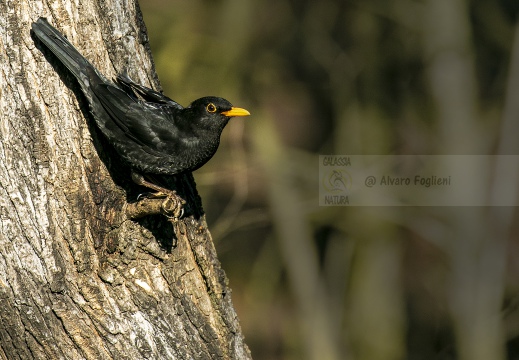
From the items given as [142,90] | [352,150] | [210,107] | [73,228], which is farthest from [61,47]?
[352,150]

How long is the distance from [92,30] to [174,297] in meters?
1.52

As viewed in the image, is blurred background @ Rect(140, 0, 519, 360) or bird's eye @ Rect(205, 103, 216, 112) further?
blurred background @ Rect(140, 0, 519, 360)

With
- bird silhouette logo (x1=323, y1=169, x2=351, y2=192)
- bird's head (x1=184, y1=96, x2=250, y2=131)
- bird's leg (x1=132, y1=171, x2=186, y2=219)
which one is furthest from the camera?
bird silhouette logo (x1=323, y1=169, x2=351, y2=192)

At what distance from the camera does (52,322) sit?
320 centimetres

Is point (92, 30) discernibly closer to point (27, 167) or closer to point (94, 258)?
point (27, 167)

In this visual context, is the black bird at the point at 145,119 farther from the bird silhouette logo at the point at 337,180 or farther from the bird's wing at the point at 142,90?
the bird silhouette logo at the point at 337,180

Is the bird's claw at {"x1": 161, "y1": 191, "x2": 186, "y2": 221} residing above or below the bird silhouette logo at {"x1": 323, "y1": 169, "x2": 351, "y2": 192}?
below

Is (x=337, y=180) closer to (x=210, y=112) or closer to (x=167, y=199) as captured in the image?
(x=210, y=112)

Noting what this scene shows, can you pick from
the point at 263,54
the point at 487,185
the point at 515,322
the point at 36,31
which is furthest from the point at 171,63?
the point at 515,322

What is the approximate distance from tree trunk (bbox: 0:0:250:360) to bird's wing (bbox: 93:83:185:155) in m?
0.15

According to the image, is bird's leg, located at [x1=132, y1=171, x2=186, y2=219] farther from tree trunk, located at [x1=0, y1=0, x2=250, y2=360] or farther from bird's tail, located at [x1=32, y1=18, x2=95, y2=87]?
bird's tail, located at [x1=32, y1=18, x2=95, y2=87]

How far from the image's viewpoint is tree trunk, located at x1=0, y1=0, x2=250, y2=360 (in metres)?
Answer: 3.12

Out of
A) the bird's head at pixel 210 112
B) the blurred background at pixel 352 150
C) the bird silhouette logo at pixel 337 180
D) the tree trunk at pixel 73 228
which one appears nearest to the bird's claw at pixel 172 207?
the tree trunk at pixel 73 228

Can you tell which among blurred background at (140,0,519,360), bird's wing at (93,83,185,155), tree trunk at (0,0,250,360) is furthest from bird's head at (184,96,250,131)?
blurred background at (140,0,519,360)
